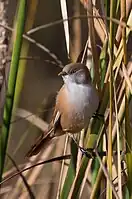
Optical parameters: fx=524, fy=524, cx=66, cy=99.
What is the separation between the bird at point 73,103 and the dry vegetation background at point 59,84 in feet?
0.07

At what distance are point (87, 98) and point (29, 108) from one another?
0.85 metres

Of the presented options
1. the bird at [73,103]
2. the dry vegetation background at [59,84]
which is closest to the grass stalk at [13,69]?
the dry vegetation background at [59,84]

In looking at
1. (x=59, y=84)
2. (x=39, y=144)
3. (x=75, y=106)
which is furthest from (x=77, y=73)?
(x=59, y=84)

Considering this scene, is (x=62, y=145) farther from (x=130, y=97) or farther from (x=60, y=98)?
(x=130, y=97)

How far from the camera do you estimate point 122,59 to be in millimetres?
917

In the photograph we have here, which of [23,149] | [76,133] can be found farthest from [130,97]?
[23,149]

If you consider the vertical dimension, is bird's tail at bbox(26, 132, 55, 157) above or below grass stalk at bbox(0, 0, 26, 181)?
below

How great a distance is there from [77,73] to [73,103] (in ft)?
0.33

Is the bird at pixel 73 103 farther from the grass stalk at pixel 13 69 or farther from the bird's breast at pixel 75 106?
the grass stalk at pixel 13 69

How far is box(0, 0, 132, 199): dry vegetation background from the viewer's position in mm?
896

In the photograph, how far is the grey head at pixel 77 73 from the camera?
1026mm

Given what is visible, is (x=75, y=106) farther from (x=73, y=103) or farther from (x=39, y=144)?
(x=39, y=144)

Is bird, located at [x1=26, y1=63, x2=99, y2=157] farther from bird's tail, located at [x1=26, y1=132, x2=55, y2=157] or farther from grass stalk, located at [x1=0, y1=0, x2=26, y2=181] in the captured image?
grass stalk, located at [x1=0, y1=0, x2=26, y2=181]

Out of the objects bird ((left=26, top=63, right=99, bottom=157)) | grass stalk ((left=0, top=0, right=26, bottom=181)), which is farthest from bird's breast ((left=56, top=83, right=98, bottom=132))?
grass stalk ((left=0, top=0, right=26, bottom=181))
